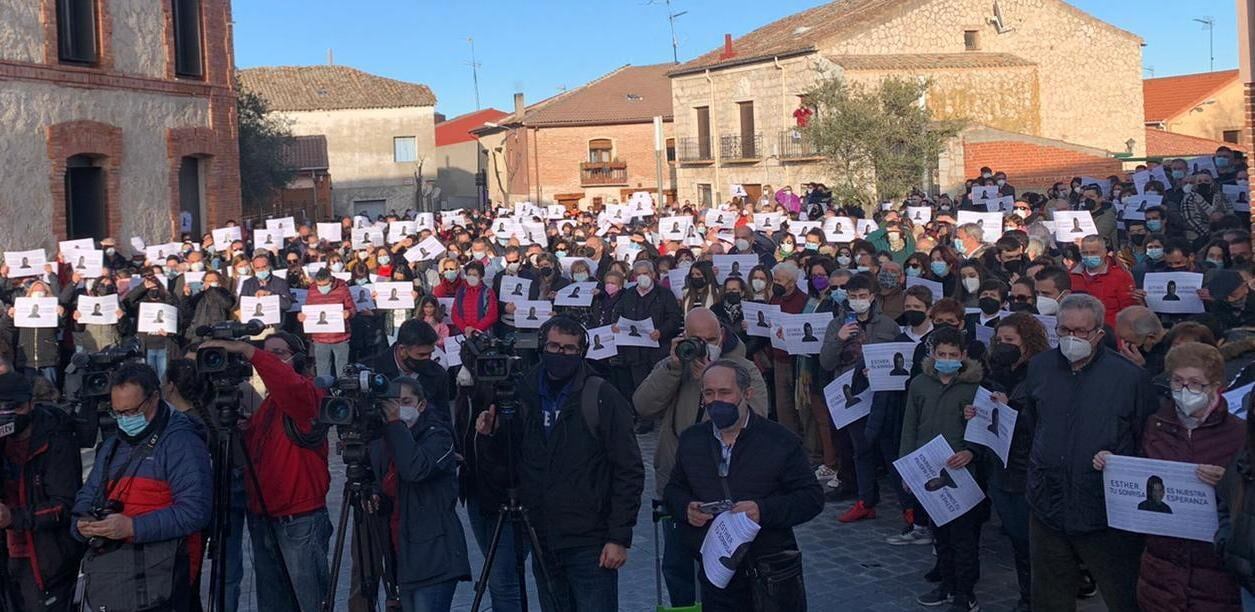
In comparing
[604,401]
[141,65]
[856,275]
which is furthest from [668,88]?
[604,401]

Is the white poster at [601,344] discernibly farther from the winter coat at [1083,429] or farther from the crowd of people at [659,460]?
the winter coat at [1083,429]

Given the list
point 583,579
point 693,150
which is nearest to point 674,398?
point 583,579

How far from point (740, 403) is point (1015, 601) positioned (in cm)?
313

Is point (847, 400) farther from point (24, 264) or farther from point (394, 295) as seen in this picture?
point (24, 264)

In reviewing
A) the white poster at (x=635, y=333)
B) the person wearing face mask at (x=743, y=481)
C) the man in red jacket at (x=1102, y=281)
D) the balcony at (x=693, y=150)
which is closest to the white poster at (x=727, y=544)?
the person wearing face mask at (x=743, y=481)

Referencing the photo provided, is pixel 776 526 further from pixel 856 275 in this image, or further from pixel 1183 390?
pixel 856 275

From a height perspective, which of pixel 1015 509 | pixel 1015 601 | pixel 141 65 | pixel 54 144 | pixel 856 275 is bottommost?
pixel 1015 601

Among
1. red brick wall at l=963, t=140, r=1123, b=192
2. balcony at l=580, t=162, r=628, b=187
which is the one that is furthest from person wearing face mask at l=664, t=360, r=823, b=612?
balcony at l=580, t=162, r=628, b=187

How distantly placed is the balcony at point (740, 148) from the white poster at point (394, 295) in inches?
1054

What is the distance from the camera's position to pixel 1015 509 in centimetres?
738

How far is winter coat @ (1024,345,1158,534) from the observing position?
5.98 meters

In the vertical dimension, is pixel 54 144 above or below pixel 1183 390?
above

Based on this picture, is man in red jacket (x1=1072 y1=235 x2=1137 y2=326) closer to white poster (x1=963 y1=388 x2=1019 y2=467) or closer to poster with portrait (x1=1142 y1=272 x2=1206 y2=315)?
poster with portrait (x1=1142 y1=272 x2=1206 y2=315)

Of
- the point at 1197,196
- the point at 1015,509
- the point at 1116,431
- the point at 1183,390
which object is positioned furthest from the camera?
the point at 1197,196
